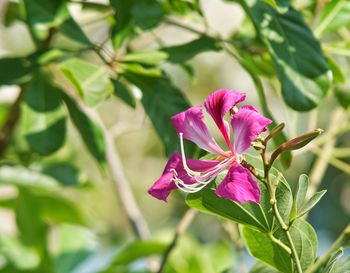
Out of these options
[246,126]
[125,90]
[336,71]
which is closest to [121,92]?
[125,90]

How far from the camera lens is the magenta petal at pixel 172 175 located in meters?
0.65

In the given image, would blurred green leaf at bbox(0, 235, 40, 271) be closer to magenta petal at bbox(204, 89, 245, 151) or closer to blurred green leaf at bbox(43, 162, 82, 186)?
blurred green leaf at bbox(43, 162, 82, 186)

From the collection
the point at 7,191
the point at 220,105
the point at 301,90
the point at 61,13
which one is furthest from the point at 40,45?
the point at 7,191

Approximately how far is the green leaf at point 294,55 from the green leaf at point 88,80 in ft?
0.59

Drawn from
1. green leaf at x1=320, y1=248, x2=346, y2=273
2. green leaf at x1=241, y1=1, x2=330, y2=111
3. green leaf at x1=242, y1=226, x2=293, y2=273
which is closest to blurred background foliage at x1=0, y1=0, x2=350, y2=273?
green leaf at x1=241, y1=1, x2=330, y2=111

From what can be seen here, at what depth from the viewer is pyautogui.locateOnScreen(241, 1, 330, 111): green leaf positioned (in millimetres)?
839

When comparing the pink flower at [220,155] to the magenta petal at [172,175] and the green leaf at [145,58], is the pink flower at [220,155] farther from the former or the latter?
the green leaf at [145,58]

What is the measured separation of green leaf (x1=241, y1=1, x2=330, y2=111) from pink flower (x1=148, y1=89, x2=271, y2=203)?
0.20 meters

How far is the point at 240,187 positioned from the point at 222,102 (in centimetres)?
7

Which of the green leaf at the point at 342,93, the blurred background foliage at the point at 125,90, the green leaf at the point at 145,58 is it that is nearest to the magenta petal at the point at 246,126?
the blurred background foliage at the point at 125,90

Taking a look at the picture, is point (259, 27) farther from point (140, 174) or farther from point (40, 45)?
point (140, 174)

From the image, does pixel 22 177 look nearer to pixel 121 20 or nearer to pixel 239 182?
pixel 121 20

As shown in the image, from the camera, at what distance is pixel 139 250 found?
125 centimetres

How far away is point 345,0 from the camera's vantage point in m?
1.00
